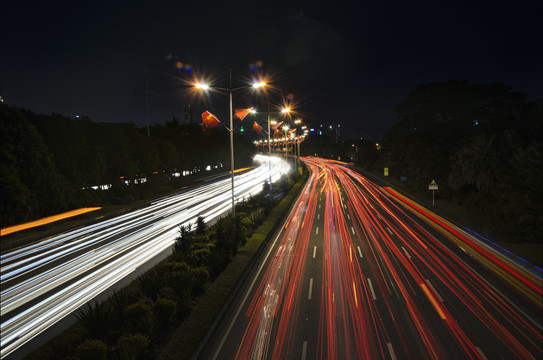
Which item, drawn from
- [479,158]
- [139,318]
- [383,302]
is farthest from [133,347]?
[479,158]

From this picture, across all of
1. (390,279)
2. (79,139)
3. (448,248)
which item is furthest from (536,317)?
(79,139)

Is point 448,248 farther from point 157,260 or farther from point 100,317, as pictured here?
point 100,317

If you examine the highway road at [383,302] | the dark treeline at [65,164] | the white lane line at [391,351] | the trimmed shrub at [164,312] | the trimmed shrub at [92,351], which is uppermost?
the dark treeline at [65,164]

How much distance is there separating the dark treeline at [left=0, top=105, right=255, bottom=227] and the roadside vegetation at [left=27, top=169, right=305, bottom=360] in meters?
13.0

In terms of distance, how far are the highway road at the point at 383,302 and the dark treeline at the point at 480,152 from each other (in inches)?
123

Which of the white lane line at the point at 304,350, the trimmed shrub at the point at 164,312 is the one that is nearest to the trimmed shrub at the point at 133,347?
the trimmed shrub at the point at 164,312

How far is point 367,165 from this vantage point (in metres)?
78.2

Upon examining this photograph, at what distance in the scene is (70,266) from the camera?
15023mm

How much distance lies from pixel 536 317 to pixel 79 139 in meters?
32.2

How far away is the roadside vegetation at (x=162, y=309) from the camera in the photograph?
809 centimetres

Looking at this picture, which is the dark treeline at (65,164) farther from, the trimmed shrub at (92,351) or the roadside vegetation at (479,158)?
the roadside vegetation at (479,158)

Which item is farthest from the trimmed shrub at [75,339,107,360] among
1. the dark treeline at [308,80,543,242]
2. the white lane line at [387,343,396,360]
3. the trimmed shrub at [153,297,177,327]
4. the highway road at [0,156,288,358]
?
the dark treeline at [308,80,543,242]

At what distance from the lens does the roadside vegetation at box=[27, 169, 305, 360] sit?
809 cm

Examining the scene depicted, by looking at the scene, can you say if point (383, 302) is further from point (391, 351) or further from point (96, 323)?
point (96, 323)
